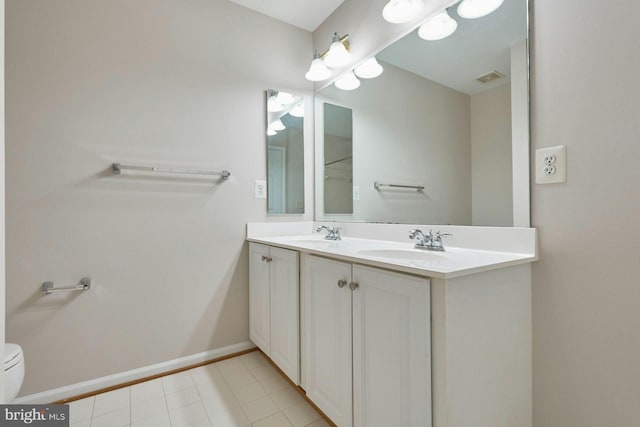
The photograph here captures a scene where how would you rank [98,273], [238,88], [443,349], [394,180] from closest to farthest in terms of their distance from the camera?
1. [443,349]
2. [98,273]
3. [394,180]
4. [238,88]

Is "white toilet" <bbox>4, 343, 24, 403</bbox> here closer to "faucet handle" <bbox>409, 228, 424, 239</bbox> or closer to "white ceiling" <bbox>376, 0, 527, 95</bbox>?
"faucet handle" <bbox>409, 228, 424, 239</bbox>

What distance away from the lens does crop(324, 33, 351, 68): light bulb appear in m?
1.83

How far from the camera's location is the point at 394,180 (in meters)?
1.66

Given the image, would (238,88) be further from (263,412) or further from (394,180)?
(263,412)

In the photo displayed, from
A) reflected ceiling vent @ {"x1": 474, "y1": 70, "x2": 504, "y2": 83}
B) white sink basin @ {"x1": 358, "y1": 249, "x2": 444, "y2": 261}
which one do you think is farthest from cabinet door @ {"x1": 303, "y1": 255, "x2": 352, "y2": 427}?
reflected ceiling vent @ {"x1": 474, "y1": 70, "x2": 504, "y2": 83}

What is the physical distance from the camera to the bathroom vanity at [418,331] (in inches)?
31.5

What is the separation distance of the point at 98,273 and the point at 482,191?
75.2 inches

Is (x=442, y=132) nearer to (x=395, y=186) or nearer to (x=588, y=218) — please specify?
(x=395, y=186)

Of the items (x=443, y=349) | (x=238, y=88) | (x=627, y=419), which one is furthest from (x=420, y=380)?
(x=238, y=88)

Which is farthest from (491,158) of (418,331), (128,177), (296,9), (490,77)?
(128,177)

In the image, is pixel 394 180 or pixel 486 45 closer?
pixel 486 45

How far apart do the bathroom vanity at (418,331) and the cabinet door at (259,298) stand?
297 mm

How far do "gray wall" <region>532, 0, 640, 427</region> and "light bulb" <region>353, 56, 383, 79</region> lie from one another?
32.3 inches

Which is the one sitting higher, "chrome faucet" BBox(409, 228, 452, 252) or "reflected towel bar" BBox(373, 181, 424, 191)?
"reflected towel bar" BBox(373, 181, 424, 191)
